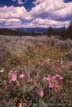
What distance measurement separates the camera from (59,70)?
31.3ft

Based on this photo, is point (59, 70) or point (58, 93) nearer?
point (58, 93)

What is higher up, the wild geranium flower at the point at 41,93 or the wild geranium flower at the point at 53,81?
the wild geranium flower at the point at 53,81

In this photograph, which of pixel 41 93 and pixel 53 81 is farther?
pixel 53 81

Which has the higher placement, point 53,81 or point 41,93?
point 53,81

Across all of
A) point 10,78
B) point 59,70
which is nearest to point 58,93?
point 10,78

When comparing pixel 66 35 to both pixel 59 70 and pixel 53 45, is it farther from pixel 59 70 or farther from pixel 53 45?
pixel 59 70

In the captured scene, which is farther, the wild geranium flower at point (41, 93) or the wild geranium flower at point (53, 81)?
the wild geranium flower at point (53, 81)

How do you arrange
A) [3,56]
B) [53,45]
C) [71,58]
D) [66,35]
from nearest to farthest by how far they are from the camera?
[3,56] < [71,58] < [53,45] < [66,35]

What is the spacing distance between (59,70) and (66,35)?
1489 centimetres

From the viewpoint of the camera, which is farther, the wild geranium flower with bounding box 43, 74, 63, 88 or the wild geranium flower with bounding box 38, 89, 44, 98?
the wild geranium flower with bounding box 43, 74, 63, 88

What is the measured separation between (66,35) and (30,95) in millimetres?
16998

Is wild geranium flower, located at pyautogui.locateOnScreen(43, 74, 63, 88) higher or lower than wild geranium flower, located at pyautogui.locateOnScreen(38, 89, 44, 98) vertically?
higher

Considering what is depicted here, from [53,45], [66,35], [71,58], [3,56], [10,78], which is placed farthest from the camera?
[66,35]

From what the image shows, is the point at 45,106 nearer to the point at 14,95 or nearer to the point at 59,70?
the point at 14,95
